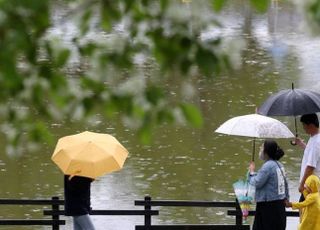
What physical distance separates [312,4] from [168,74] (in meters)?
0.67

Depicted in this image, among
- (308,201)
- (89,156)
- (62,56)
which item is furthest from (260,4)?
(89,156)

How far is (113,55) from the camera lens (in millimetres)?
4148

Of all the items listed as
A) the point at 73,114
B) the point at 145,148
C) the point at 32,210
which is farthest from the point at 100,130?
the point at 73,114

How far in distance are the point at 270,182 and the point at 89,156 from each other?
194 centimetres

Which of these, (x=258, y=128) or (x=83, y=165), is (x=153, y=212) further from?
(x=258, y=128)

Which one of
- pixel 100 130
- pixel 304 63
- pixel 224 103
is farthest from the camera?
pixel 304 63

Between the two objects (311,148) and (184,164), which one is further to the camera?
(184,164)

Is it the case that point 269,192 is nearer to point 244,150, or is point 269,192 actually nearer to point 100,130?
point 244,150

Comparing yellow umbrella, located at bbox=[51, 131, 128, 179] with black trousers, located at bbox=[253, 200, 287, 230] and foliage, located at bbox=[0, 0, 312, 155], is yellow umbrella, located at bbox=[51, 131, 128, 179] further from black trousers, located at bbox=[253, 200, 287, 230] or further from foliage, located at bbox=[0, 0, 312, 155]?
foliage, located at bbox=[0, 0, 312, 155]

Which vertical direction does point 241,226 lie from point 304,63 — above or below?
below

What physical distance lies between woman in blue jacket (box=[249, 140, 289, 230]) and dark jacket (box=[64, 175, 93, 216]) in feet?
5.58

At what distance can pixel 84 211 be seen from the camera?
33.4 ft

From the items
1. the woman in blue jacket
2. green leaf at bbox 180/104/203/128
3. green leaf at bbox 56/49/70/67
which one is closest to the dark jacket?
the woman in blue jacket

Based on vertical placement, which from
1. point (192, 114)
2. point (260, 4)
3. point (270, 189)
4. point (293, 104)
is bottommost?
point (270, 189)
